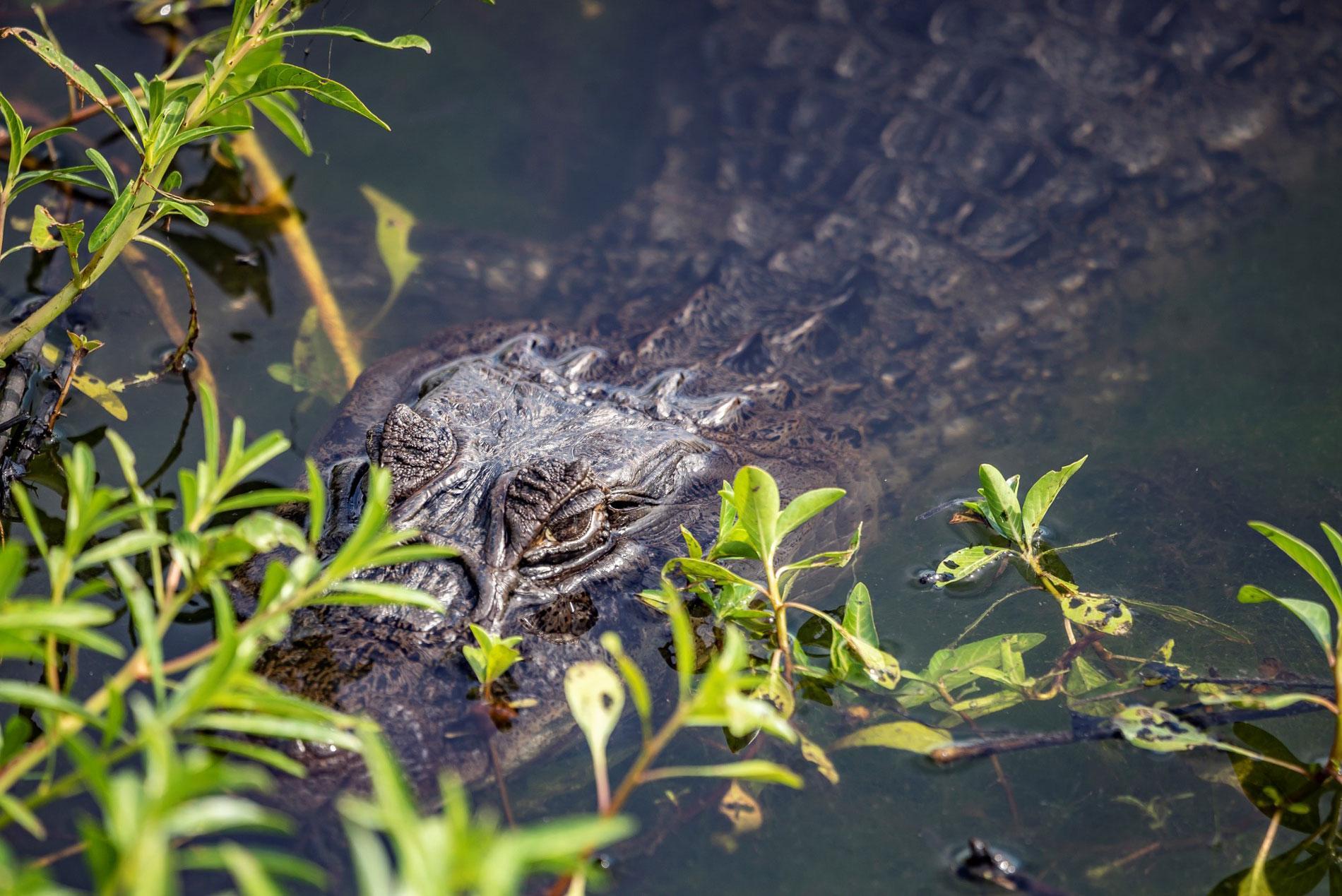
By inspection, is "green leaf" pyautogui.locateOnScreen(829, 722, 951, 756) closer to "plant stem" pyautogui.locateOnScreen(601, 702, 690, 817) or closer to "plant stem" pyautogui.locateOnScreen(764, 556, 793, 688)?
"plant stem" pyautogui.locateOnScreen(764, 556, 793, 688)

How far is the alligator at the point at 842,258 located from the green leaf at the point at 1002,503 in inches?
27.0

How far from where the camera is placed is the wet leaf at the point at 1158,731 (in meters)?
2.29

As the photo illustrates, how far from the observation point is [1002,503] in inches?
112

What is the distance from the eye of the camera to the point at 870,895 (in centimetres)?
222

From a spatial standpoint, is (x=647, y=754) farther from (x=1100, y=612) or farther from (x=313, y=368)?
(x=313, y=368)

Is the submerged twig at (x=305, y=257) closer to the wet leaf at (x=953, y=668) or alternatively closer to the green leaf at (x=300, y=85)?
the green leaf at (x=300, y=85)

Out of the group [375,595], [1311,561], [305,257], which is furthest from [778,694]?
[305,257]

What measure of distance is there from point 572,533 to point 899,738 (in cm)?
105

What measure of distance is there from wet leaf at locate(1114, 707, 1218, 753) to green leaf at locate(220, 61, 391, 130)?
2.52 metres

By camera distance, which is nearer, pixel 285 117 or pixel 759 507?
pixel 759 507

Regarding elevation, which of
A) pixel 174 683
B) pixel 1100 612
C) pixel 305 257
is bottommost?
pixel 1100 612

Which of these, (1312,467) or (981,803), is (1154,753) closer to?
(981,803)

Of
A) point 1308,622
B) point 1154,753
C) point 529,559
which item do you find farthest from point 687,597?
point 1308,622

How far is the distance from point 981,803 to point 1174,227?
3.54m
